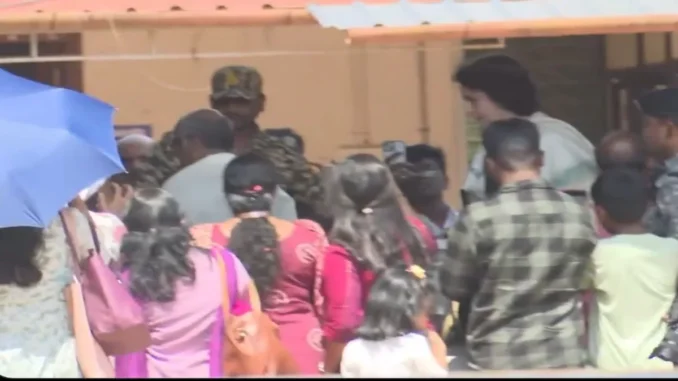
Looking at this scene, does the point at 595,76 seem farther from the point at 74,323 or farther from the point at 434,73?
the point at 74,323

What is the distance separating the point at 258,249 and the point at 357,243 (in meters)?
0.35

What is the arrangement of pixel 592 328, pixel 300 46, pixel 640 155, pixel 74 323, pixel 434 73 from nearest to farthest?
1. pixel 74 323
2. pixel 592 328
3. pixel 640 155
4. pixel 300 46
5. pixel 434 73

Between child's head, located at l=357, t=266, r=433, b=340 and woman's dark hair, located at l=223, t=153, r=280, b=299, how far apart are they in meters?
0.42

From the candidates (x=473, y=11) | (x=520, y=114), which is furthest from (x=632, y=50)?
(x=473, y=11)

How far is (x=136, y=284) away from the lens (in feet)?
13.1

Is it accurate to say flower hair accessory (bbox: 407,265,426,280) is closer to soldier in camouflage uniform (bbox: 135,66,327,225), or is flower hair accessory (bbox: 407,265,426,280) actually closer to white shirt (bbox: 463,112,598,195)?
white shirt (bbox: 463,112,598,195)

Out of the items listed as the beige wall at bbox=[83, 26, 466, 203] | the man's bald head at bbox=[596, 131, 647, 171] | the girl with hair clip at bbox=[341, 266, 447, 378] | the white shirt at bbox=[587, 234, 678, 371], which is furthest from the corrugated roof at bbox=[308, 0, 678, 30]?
the beige wall at bbox=[83, 26, 466, 203]

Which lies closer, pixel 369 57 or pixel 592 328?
pixel 592 328

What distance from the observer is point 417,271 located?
4.07m

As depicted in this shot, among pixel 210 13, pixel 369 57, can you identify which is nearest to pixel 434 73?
pixel 369 57

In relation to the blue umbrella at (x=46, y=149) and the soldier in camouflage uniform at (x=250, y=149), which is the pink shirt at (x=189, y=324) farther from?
the soldier in camouflage uniform at (x=250, y=149)

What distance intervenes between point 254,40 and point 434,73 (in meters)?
1.18

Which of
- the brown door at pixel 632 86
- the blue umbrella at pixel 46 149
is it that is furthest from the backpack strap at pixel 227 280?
the brown door at pixel 632 86

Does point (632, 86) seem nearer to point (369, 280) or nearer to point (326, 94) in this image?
point (326, 94)
